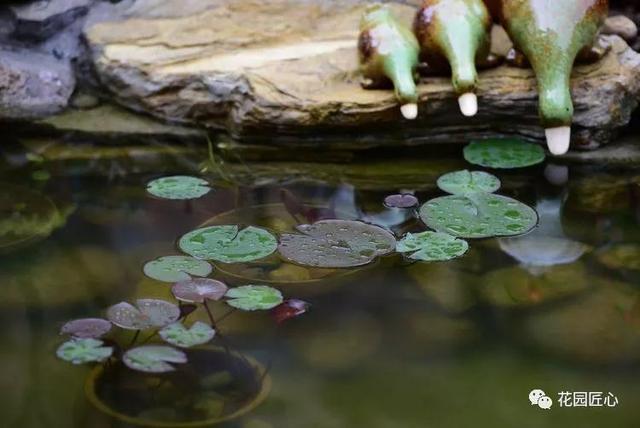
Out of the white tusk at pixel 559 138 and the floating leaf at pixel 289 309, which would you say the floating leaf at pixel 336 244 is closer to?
the floating leaf at pixel 289 309

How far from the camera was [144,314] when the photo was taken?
1.82 m

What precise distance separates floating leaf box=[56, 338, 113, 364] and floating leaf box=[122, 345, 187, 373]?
45mm

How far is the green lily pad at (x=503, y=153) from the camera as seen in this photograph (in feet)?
8.36

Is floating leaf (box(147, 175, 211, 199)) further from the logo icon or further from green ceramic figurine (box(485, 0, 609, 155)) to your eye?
the logo icon

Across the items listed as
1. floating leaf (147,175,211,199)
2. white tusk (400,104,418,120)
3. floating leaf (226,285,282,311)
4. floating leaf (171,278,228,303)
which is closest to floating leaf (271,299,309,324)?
floating leaf (226,285,282,311)

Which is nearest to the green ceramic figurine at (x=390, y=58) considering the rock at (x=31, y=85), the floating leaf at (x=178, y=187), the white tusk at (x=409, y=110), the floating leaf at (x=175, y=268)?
the white tusk at (x=409, y=110)

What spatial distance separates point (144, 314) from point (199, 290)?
13cm

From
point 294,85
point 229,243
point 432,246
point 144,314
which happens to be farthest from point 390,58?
point 144,314

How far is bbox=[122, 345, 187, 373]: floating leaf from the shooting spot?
5.43ft

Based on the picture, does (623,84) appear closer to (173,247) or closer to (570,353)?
(570,353)

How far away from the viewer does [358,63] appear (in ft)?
8.79

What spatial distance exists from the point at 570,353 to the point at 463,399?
0.89 ft

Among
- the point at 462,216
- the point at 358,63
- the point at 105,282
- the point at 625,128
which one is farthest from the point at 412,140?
the point at 105,282

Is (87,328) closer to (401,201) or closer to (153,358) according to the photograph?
(153,358)
